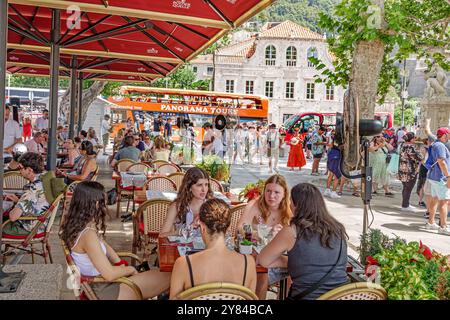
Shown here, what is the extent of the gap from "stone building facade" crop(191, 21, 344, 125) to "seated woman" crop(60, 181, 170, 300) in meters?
52.4

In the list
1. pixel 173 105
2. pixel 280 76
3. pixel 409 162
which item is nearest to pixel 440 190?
pixel 409 162

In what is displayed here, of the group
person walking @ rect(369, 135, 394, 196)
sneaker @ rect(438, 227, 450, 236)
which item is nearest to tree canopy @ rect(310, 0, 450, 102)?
person walking @ rect(369, 135, 394, 196)

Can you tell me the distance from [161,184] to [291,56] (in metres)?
52.7

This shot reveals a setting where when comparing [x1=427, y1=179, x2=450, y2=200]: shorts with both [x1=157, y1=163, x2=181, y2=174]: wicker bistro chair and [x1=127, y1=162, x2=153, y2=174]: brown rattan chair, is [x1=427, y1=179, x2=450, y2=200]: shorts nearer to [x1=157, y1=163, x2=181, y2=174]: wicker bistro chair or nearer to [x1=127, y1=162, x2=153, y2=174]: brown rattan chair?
[x1=157, y1=163, x2=181, y2=174]: wicker bistro chair

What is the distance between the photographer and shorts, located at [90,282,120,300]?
3.28 metres

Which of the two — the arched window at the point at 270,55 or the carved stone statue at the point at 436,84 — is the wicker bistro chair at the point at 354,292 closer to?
the carved stone statue at the point at 436,84

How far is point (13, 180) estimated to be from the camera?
675 cm

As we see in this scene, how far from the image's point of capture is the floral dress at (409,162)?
1109cm

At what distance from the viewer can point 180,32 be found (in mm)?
7777

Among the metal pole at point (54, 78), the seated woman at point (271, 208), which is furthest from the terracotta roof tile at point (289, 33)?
the seated woman at point (271, 208)

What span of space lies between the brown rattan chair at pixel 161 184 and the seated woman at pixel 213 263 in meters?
3.79

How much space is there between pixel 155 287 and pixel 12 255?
2776mm
